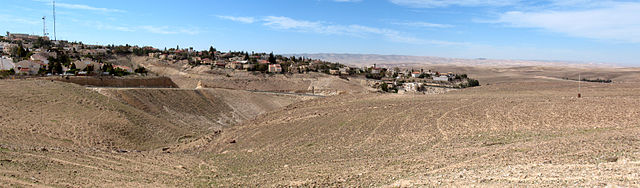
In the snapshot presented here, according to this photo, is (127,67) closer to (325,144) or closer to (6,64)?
(6,64)

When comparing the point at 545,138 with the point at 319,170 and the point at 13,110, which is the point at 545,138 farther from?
the point at 13,110

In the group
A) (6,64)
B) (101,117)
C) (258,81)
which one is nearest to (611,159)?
(101,117)

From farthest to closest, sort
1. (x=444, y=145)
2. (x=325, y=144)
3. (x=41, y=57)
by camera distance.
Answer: (x=41, y=57), (x=325, y=144), (x=444, y=145)

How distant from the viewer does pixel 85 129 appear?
1018 inches

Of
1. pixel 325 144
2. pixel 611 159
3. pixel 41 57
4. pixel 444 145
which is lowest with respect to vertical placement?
pixel 325 144

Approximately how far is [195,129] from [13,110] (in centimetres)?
1207

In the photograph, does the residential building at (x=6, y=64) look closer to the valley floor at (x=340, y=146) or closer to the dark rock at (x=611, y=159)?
the valley floor at (x=340, y=146)

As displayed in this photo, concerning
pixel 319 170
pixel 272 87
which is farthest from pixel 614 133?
pixel 272 87

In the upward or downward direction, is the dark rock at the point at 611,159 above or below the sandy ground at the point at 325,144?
above

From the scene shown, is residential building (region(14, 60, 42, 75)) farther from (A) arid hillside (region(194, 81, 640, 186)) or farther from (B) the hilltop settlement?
(A) arid hillside (region(194, 81, 640, 186))

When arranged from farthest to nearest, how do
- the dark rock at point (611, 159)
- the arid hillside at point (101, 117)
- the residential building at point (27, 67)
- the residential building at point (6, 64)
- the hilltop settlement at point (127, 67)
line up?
1. the hilltop settlement at point (127, 67)
2. the residential building at point (6, 64)
3. the residential building at point (27, 67)
4. the arid hillside at point (101, 117)
5. the dark rock at point (611, 159)

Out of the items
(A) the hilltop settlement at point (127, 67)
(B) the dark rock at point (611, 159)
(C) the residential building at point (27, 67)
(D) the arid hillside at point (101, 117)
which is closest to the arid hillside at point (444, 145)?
(B) the dark rock at point (611, 159)

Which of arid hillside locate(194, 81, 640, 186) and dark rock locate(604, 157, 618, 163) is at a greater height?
dark rock locate(604, 157, 618, 163)

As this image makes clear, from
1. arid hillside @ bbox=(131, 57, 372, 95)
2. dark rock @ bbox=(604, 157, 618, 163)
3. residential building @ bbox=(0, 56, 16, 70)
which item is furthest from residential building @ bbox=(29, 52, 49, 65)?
dark rock @ bbox=(604, 157, 618, 163)
